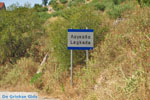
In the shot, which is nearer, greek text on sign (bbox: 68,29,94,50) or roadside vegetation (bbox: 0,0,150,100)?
roadside vegetation (bbox: 0,0,150,100)

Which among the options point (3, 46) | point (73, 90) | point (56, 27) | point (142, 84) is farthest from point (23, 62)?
point (142, 84)

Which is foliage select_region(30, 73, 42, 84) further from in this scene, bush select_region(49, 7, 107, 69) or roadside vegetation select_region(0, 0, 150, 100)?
bush select_region(49, 7, 107, 69)

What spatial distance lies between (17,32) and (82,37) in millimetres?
6138

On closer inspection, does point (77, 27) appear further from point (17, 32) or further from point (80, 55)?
point (17, 32)

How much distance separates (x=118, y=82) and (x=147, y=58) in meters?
1.03

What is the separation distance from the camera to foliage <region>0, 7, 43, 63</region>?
493 inches

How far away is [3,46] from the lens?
12508mm

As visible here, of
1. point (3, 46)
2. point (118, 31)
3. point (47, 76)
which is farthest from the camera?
point (3, 46)

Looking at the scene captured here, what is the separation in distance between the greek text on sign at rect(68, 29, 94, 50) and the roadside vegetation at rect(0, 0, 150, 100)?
499 mm

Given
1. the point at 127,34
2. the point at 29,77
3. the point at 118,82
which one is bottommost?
the point at 29,77

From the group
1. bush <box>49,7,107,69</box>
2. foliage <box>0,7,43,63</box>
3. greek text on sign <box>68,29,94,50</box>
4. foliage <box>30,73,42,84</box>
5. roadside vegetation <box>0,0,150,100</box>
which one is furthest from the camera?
foliage <box>0,7,43,63</box>

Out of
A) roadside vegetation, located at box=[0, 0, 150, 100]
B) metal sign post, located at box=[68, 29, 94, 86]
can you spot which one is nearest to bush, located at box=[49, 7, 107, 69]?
roadside vegetation, located at box=[0, 0, 150, 100]

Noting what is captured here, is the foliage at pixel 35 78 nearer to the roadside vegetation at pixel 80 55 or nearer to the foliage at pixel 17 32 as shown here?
the roadside vegetation at pixel 80 55

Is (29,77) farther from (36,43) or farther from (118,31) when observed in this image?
(118,31)
